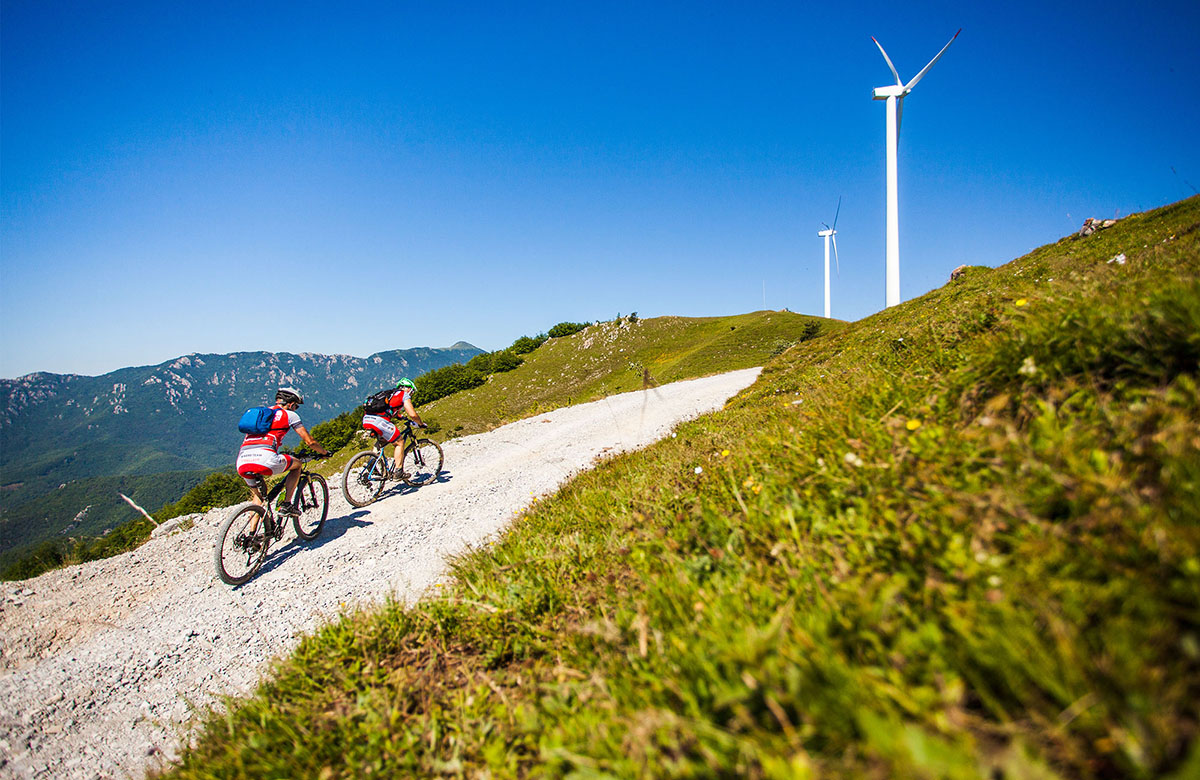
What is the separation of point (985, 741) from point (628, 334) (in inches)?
2328

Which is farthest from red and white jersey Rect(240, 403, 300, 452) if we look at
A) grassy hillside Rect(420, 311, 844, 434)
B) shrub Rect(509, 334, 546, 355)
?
shrub Rect(509, 334, 546, 355)

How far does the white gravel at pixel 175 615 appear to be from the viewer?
18.7 ft

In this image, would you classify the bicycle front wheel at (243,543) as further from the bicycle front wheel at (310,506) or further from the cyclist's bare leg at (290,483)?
the bicycle front wheel at (310,506)

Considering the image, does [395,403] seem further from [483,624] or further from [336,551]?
[483,624]

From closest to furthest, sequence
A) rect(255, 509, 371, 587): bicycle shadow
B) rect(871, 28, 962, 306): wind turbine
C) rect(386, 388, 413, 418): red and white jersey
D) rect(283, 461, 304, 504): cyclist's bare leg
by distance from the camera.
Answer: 1. rect(255, 509, 371, 587): bicycle shadow
2. rect(283, 461, 304, 504): cyclist's bare leg
3. rect(386, 388, 413, 418): red and white jersey
4. rect(871, 28, 962, 306): wind turbine

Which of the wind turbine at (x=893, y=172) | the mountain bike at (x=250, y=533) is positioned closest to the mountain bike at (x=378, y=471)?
the mountain bike at (x=250, y=533)

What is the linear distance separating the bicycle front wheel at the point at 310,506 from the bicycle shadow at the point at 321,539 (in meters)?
0.21

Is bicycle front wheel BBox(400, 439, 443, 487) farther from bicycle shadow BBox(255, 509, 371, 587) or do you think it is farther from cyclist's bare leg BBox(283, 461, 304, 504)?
cyclist's bare leg BBox(283, 461, 304, 504)

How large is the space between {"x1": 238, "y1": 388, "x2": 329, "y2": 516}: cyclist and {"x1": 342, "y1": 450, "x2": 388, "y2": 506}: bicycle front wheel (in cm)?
252

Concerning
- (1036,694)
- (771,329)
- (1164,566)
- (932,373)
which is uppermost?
(771,329)

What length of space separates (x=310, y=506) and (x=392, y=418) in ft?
11.4

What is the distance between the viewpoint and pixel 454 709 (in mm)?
3281

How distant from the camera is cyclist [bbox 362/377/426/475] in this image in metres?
13.4

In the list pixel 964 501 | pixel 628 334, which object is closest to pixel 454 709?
pixel 964 501
